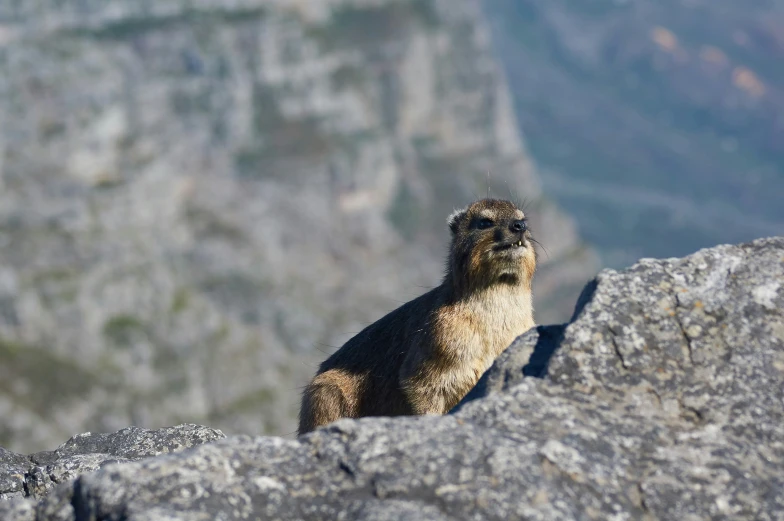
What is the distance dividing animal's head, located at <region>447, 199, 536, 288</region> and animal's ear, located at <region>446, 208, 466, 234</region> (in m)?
0.63

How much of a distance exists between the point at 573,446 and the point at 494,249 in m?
9.04

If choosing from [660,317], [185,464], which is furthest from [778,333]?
[185,464]

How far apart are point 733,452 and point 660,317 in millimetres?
2093

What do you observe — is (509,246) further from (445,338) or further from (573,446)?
(573,446)

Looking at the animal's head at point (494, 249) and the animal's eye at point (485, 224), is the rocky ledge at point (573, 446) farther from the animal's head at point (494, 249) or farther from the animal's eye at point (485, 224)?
the animal's eye at point (485, 224)

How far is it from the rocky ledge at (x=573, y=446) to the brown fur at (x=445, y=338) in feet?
17.0

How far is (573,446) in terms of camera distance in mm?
10828

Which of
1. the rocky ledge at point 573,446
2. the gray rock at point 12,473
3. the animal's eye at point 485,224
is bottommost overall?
the rocky ledge at point 573,446

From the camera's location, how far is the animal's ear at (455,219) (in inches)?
843

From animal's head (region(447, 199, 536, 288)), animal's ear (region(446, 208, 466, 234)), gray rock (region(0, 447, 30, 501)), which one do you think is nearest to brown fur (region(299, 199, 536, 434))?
animal's head (region(447, 199, 536, 288))

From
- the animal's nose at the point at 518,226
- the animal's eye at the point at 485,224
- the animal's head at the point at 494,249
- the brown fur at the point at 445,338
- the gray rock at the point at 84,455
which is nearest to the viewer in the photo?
the gray rock at the point at 84,455

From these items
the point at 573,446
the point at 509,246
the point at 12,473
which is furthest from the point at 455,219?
the point at 573,446

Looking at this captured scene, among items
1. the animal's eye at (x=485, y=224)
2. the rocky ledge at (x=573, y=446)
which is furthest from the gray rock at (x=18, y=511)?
the animal's eye at (x=485, y=224)

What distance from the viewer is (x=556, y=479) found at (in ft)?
34.1
